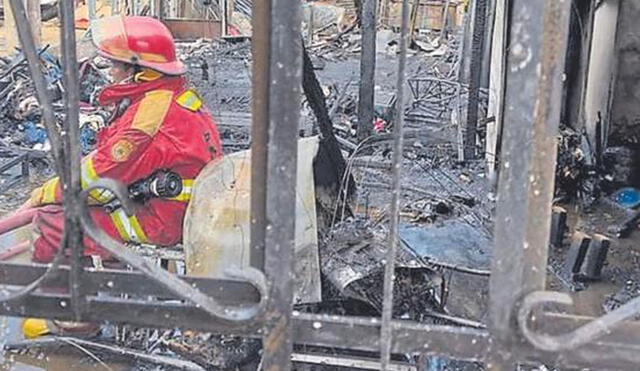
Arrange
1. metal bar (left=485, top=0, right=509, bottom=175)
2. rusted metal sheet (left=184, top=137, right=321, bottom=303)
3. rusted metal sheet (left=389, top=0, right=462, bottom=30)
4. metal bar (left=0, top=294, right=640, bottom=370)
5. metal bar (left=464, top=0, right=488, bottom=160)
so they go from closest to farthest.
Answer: metal bar (left=0, top=294, right=640, bottom=370) → rusted metal sheet (left=184, top=137, right=321, bottom=303) → metal bar (left=485, top=0, right=509, bottom=175) → metal bar (left=464, top=0, right=488, bottom=160) → rusted metal sheet (left=389, top=0, right=462, bottom=30)

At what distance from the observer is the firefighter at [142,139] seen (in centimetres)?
405

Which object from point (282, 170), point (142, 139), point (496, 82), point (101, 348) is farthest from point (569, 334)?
point (496, 82)

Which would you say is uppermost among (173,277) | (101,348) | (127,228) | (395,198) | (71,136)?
(71,136)

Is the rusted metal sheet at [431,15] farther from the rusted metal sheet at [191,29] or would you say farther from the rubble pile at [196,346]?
the rubble pile at [196,346]

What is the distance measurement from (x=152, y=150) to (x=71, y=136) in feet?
8.14

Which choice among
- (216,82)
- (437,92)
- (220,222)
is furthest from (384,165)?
(216,82)

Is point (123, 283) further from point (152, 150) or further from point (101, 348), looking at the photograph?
point (101, 348)

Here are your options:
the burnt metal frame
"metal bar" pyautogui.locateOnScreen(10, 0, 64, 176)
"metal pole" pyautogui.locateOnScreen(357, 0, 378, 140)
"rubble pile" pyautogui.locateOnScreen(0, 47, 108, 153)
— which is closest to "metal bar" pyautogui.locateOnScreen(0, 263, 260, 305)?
the burnt metal frame

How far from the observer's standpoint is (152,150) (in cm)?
411

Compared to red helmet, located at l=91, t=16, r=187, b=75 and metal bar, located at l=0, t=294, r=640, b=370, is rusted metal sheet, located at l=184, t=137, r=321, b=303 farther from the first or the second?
metal bar, located at l=0, t=294, r=640, b=370

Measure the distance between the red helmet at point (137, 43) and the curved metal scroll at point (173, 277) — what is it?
2.59m

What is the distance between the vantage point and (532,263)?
154 centimetres

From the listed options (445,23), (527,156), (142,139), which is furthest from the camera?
(445,23)

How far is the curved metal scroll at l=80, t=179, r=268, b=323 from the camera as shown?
1.60 metres
